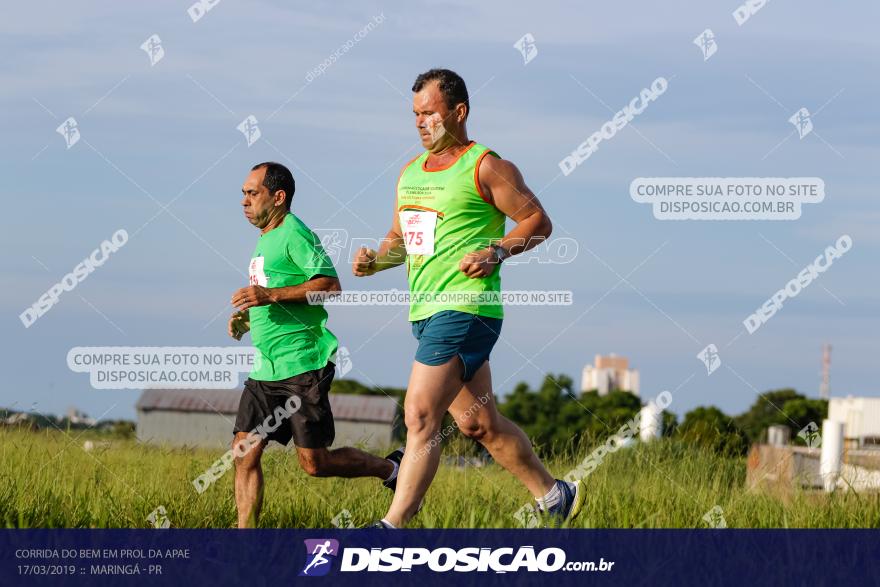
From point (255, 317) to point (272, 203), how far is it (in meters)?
0.62

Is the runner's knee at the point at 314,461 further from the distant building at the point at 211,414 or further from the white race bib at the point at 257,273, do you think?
the distant building at the point at 211,414

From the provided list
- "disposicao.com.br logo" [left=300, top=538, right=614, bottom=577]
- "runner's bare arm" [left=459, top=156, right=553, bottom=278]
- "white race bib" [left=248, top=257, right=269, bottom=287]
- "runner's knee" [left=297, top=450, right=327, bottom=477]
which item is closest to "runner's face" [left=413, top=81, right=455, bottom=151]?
"runner's bare arm" [left=459, top=156, right=553, bottom=278]

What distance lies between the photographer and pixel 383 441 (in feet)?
31.4

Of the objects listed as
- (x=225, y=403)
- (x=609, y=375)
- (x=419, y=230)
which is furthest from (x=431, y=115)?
(x=609, y=375)

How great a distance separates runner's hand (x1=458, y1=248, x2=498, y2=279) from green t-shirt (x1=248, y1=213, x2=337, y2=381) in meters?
1.10

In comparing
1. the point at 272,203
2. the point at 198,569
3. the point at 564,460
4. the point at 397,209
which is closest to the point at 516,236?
the point at 397,209

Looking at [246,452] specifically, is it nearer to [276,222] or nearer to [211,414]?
[276,222]

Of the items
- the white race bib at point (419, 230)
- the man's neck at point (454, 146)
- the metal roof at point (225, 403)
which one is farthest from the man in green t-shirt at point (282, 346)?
the metal roof at point (225, 403)

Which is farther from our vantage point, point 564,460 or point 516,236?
point 564,460

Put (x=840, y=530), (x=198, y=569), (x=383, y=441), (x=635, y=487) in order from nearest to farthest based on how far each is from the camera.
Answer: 1. (x=198, y=569)
2. (x=840, y=530)
3. (x=635, y=487)
4. (x=383, y=441)

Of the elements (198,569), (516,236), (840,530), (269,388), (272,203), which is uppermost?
(272,203)

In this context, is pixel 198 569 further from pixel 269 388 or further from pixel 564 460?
pixel 564 460

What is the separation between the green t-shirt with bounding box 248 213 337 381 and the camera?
661 cm

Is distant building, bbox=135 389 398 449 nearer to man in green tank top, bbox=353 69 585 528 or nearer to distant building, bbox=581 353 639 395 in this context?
man in green tank top, bbox=353 69 585 528
